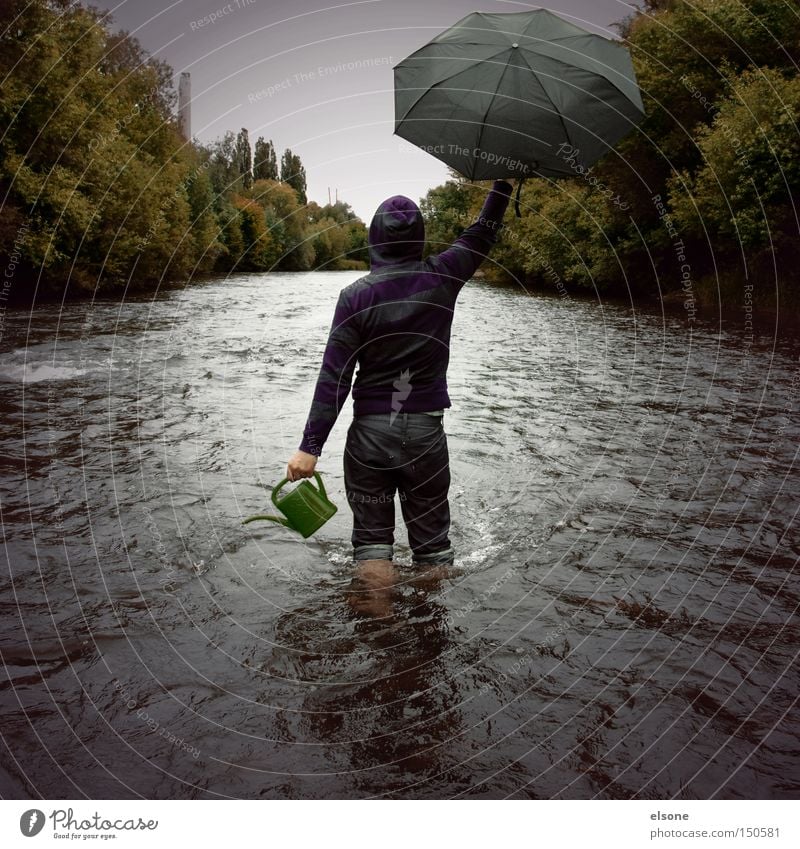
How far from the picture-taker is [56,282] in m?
31.6

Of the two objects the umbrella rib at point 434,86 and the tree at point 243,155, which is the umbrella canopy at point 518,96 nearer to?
the umbrella rib at point 434,86

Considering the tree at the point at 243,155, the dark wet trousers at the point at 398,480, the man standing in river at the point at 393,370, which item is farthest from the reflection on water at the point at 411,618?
the tree at the point at 243,155

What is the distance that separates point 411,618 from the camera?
538 centimetres

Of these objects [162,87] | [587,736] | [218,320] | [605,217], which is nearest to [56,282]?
[218,320]

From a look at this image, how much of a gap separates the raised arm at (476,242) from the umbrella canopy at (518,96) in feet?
0.50

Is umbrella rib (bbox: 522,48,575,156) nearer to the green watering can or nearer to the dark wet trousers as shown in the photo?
the dark wet trousers

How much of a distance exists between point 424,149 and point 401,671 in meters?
3.29

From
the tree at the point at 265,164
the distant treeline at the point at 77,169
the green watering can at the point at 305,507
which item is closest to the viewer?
the green watering can at the point at 305,507

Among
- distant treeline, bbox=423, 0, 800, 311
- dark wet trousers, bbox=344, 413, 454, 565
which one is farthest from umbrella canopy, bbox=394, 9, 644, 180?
distant treeline, bbox=423, 0, 800, 311

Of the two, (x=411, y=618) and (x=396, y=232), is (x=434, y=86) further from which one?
(x=411, y=618)

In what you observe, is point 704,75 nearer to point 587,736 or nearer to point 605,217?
point 605,217

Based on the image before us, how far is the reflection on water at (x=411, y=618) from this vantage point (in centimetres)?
388

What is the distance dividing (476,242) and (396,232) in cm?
58

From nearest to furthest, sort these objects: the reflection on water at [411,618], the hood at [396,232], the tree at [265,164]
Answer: the reflection on water at [411,618]
the hood at [396,232]
the tree at [265,164]
